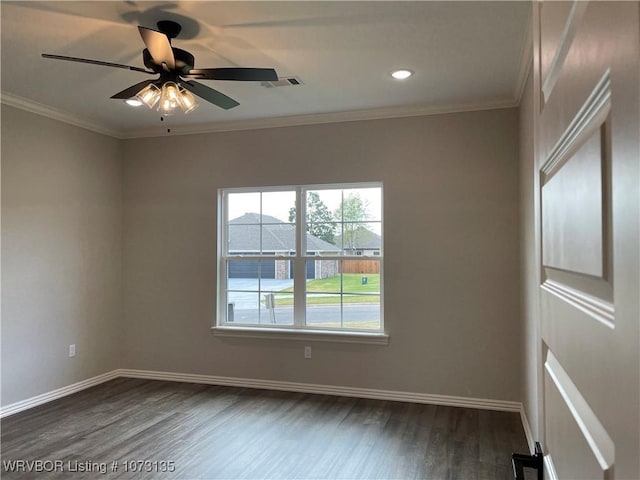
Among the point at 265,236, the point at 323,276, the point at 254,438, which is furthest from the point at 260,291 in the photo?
the point at 254,438

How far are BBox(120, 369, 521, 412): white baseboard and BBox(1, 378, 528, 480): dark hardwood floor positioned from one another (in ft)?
0.27

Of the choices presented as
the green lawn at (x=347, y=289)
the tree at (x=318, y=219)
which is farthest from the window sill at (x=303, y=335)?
the tree at (x=318, y=219)

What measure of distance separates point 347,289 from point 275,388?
1254mm

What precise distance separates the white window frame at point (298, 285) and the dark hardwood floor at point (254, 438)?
0.58m

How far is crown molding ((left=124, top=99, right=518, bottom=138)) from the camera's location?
4008mm

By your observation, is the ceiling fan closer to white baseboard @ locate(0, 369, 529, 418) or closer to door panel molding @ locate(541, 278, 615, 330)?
door panel molding @ locate(541, 278, 615, 330)

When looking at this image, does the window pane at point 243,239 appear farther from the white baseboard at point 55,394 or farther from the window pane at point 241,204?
the white baseboard at point 55,394

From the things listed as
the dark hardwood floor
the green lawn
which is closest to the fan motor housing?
the dark hardwood floor

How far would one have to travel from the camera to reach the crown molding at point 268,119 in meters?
3.95

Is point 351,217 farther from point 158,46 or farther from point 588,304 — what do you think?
point 588,304

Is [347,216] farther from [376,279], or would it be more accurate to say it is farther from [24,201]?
[24,201]

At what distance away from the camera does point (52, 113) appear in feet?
13.8

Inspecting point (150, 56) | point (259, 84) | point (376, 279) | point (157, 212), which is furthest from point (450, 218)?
point (157, 212)

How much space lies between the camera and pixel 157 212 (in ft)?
16.4
